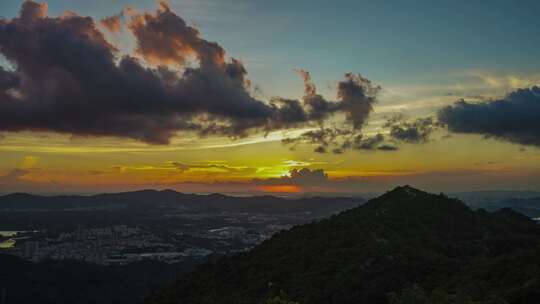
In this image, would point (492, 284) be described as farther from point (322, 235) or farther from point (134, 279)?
point (134, 279)

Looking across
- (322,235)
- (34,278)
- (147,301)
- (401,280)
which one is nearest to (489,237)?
(322,235)

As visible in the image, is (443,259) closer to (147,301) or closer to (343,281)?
(343,281)

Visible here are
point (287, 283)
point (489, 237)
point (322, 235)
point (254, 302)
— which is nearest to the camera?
point (254, 302)

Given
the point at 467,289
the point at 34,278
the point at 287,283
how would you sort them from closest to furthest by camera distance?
1. the point at 467,289
2. the point at 287,283
3. the point at 34,278

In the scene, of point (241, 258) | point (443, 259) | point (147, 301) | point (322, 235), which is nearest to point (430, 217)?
point (322, 235)

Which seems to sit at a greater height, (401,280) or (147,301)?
(401,280)

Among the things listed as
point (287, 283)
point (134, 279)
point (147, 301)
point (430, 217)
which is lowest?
point (134, 279)

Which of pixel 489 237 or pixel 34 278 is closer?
pixel 489 237
